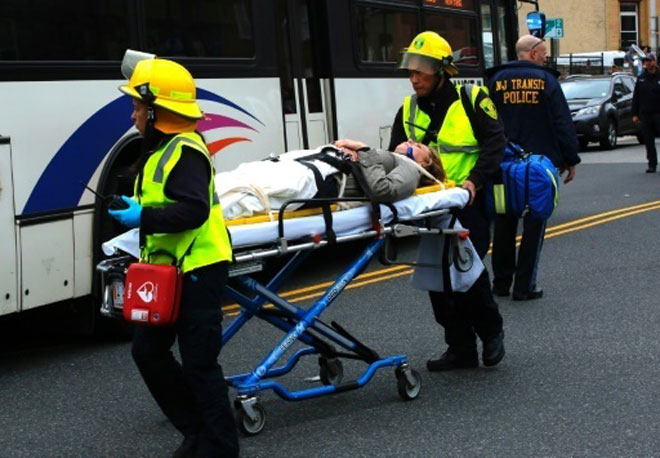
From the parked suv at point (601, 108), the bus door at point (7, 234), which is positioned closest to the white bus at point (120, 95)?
the bus door at point (7, 234)

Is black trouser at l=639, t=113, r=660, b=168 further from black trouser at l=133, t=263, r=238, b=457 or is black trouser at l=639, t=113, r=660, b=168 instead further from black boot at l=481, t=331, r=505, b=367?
black trouser at l=133, t=263, r=238, b=457

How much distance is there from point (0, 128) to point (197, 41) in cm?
229

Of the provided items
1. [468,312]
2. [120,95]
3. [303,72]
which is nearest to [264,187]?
[468,312]

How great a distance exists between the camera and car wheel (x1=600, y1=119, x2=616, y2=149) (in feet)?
81.0

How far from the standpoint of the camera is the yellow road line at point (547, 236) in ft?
30.2

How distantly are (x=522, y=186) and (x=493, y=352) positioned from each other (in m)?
2.08

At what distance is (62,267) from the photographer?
716cm

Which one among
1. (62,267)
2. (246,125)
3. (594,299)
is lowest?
(594,299)

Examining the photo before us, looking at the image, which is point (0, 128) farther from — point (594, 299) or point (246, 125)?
point (594, 299)

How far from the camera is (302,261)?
19.0 ft

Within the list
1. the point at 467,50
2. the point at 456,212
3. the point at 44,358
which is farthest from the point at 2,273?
the point at 467,50

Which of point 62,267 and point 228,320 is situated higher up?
point 62,267

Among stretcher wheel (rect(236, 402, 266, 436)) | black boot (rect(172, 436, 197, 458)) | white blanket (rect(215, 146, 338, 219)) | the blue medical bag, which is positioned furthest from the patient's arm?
the blue medical bag

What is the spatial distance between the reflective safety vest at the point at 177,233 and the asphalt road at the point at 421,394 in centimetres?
106
